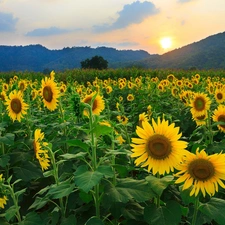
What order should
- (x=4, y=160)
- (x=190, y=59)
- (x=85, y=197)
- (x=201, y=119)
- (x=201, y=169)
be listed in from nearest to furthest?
(x=201, y=169)
(x=85, y=197)
(x=4, y=160)
(x=201, y=119)
(x=190, y=59)

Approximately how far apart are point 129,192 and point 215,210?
0.44 meters

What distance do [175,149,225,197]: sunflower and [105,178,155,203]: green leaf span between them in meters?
0.21

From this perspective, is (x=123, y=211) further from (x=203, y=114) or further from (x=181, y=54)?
(x=181, y=54)

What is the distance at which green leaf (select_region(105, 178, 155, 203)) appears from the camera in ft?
6.67

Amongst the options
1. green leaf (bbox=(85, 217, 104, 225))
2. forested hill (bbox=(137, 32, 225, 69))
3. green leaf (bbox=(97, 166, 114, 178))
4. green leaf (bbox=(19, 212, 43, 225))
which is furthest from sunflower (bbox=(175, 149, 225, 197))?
forested hill (bbox=(137, 32, 225, 69))

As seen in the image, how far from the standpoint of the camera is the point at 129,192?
210cm

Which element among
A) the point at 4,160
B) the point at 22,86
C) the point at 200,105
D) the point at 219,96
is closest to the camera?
the point at 4,160

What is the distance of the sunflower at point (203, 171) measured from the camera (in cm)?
195

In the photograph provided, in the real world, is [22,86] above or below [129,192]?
above

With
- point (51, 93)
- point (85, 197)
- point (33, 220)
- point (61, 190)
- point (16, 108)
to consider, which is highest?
point (51, 93)

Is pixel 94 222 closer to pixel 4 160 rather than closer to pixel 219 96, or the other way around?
pixel 4 160

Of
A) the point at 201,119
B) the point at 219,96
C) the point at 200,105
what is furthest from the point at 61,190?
the point at 219,96

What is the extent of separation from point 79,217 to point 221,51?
105 meters

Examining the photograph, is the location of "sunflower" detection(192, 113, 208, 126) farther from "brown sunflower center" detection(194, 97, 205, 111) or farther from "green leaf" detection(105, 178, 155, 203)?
"green leaf" detection(105, 178, 155, 203)
